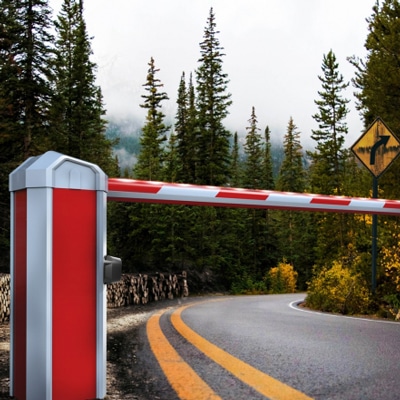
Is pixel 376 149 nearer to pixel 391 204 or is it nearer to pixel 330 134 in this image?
pixel 391 204

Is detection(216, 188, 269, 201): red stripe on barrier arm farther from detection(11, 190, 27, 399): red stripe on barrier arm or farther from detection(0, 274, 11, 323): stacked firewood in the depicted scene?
detection(0, 274, 11, 323): stacked firewood

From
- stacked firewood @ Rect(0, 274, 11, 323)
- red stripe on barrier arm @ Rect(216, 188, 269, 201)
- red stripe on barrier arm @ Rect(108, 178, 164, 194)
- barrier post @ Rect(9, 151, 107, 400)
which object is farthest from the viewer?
stacked firewood @ Rect(0, 274, 11, 323)

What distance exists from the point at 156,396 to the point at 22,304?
32.8 inches

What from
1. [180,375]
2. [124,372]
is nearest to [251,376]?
[180,375]

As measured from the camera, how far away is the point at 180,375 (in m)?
2.88

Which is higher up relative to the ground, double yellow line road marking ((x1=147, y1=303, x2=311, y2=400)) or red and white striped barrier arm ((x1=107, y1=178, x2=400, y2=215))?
red and white striped barrier arm ((x1=107, y1=178, x2=400, y2=215))

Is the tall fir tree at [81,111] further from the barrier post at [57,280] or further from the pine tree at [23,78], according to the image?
the barrier post at [57,280]

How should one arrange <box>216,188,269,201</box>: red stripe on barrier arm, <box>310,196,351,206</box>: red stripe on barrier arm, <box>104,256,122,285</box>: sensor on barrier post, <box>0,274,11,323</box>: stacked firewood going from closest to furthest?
<box>104,256,122,285</box>: sensor on barrier post
<box>216,188,269,201</box>: red stripe on barrier arm
<box>310,196,351,206</box>: red stripe on barrier arm
<box>0,274,11,323</box>: stacked firewood

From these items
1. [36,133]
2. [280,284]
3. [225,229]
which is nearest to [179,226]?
[225,229]

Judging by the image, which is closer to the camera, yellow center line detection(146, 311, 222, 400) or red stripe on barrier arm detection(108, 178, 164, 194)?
yellow center line detection(146, 311, 222, 400)

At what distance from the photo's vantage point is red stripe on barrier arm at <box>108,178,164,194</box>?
293 centimetres

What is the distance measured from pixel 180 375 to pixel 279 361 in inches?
31.4

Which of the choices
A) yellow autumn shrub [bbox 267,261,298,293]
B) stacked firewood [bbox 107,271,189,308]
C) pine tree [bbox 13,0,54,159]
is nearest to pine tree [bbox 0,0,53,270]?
pine tree [bbox 13,0,54,159]

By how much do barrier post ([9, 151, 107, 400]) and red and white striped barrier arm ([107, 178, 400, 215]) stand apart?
518 mm
